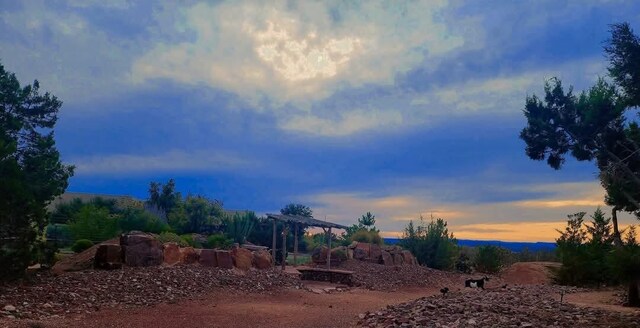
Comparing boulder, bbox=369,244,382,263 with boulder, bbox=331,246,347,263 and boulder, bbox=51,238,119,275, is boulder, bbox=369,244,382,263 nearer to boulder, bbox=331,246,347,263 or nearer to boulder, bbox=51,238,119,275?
boulder, bbox=331,246,347,263

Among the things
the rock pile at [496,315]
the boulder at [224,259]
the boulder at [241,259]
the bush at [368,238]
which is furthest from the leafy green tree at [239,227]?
the rock pile at [496,315]

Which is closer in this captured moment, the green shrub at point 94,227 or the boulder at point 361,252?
the green shrub at point 94,227

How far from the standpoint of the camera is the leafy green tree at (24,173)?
44.7 ft

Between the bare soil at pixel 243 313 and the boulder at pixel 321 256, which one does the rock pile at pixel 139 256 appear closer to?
the bare soil at pixel 243 313

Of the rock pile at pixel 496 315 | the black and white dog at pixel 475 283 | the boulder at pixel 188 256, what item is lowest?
the rock pile at pixel 496 315

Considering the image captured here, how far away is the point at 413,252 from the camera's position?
1214 inches

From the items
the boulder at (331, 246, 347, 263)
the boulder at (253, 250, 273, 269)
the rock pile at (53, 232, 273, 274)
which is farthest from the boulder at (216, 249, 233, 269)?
the boulder at (331, 246, 347, 263)

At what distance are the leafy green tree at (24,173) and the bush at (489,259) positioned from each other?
2114 cm

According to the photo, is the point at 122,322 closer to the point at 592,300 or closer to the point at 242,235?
the point at 592,300

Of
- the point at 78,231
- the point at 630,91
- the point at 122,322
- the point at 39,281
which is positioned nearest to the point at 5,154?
the point at 39,281

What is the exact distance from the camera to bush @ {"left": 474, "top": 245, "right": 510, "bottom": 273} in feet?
96.4

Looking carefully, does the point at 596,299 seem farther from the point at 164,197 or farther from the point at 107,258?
the point at 164,197

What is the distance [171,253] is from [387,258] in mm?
12215

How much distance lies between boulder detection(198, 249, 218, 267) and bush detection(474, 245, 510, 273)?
1672cm
